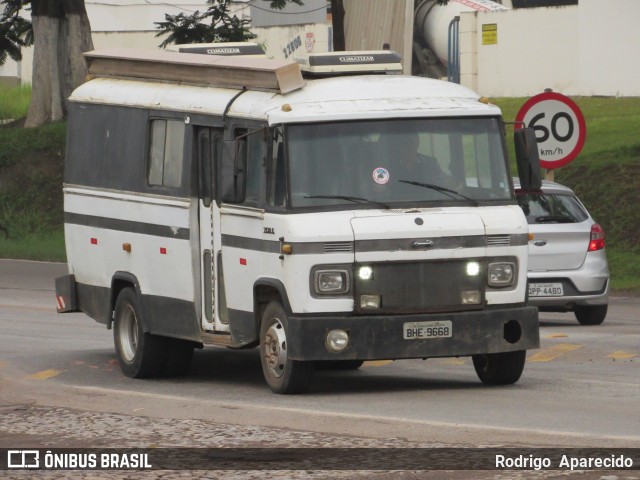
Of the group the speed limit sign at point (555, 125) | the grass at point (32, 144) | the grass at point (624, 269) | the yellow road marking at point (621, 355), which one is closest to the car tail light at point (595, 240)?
the speed limit sign at point (555, 125)

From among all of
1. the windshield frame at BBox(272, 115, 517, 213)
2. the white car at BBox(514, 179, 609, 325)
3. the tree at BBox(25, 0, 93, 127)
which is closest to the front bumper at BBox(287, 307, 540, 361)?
the windshield frame at BBox(272, 115, 517, 213)

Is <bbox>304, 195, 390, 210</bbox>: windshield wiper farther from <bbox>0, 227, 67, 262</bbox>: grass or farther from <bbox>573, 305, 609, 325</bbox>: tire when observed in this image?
<bbox>0, 227, 67, 262</bbox>: grass

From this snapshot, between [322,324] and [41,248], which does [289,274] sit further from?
[41,248]

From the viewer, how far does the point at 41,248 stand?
32125 mm

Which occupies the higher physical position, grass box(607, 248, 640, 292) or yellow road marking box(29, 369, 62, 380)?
yellow road marking box(29, 369, 62, 380)

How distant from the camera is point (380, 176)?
43.4 feet

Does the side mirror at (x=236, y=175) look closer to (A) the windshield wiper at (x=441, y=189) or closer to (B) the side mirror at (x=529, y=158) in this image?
(A) the windshield wiper at (x=441, y=189)

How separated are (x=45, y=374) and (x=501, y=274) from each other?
15.4 feet

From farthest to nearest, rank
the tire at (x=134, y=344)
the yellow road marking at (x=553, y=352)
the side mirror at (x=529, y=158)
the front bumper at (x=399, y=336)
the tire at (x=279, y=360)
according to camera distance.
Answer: the yellow road marking at (x=553, y=352) → the tire at (x=134, y=344) → the side mirror at (x=529, y=158) → the tire at (x=279, y=360) → the front bumper at (x=399, y=336)

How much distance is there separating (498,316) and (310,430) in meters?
2.55

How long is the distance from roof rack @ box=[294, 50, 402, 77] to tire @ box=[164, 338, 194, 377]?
113 inches

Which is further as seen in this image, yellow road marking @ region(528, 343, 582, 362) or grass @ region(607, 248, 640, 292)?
grass @ region(607, 248, 640, 292)

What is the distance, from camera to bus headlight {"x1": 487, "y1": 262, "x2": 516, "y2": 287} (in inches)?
520

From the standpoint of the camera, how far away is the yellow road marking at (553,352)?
53.0ft
